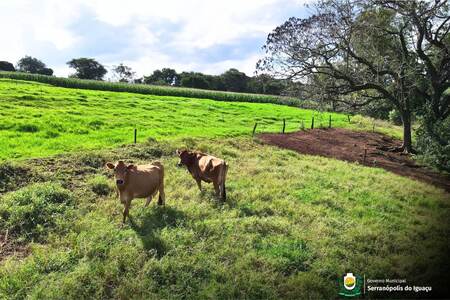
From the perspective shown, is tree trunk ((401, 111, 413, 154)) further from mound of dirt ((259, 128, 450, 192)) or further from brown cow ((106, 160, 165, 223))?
brown cow ((106, 160, 165, 223))

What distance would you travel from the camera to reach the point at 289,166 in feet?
60.8

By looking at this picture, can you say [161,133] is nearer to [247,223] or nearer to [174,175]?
[174,175]

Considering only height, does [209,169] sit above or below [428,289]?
above

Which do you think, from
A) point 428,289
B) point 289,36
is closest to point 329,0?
point 289,36

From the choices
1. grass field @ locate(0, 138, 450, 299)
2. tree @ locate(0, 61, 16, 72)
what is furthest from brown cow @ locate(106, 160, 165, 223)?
tree @ locate(0, 61, 16, 72)

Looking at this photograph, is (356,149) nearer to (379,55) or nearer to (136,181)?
(379,55)

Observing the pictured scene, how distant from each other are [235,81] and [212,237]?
92.3 m

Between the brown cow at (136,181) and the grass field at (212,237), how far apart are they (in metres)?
0.51

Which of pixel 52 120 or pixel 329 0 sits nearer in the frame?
pixel 52 120

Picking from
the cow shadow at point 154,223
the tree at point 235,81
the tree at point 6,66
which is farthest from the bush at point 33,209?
the tree at point 235,81

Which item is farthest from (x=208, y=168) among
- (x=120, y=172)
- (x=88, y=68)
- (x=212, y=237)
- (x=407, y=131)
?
(x=88, y=68)

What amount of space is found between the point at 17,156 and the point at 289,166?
10966 millimetres

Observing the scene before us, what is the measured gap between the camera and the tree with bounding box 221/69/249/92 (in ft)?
321

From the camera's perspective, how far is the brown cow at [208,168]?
12.5m
